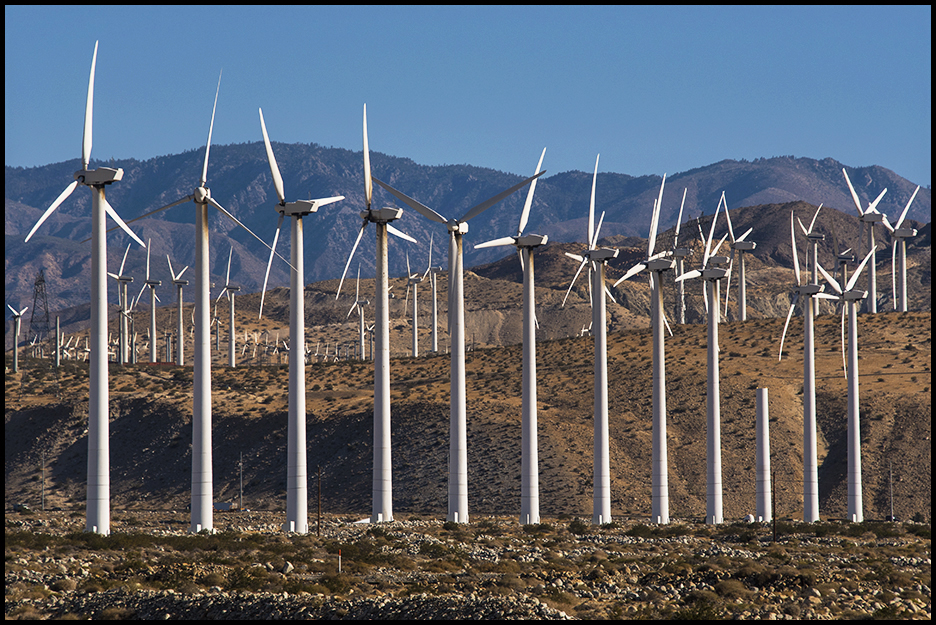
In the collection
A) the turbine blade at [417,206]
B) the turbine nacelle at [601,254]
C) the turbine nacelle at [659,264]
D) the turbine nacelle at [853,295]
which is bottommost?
the turbine nacelle at [853,295]

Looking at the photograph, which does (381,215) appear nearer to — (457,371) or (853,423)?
(457,371)

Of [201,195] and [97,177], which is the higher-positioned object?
[97,177]

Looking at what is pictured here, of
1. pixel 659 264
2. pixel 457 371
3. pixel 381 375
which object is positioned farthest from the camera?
pixel 659 264

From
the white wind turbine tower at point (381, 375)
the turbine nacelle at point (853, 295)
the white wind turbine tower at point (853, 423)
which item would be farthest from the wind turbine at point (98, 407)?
the turbine nacelle at point (853, 295)

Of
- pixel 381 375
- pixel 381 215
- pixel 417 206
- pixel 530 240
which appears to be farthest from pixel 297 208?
pixel 530 240

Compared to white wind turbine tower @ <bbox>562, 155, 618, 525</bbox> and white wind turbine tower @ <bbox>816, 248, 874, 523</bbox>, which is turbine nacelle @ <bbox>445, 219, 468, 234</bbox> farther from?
white wind turbine tower @ <bbox>816, 248, 874, 523</bbox>

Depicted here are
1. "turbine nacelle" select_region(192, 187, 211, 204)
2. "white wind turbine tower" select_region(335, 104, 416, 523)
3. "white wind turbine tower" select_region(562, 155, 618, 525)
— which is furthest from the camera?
"white wind turbine tower" select_region(562, 155, 618, 525)

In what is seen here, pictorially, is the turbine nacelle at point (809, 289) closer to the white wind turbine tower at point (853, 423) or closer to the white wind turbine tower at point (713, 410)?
the white wind turbine tower at point (853, 423)

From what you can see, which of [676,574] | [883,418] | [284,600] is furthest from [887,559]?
[883,418]

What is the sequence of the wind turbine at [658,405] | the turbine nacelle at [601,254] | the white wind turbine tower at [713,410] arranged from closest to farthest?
1. the wind turbine at [658,405]
2. the turbine nacelle at [601,254]
3. the white wind turbine tower at [713,410]

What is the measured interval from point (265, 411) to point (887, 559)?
3158 inches

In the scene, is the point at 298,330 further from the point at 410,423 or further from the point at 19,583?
the point at 410,423

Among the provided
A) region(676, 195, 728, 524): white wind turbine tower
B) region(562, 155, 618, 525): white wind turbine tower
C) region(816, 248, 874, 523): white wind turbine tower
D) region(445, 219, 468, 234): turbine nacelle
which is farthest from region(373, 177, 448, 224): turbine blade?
region(816, 248, 874, 523): white wind turbine tower

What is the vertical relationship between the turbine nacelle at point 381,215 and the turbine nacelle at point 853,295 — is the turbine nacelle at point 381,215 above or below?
above
